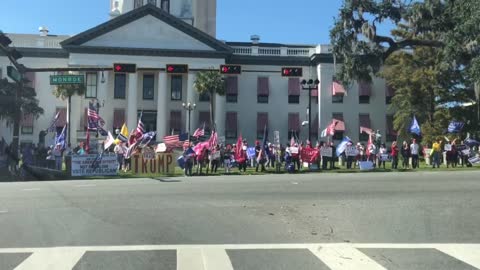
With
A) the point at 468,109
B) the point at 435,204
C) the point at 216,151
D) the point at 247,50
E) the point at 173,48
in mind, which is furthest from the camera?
the point at 247,50

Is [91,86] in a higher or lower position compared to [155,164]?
higher

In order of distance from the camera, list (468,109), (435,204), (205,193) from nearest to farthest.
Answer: (435,204) → (205,193) → (468,109)

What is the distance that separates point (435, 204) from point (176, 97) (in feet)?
147

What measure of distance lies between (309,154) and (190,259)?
22.3m

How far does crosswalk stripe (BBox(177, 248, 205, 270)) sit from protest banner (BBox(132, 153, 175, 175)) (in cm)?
1890

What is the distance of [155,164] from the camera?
2714 cm

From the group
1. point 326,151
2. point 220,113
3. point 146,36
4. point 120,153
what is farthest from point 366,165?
point 146,36

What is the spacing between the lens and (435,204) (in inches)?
509

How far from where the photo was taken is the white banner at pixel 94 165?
26.1 metres

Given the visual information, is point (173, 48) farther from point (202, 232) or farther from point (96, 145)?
point (202, 232)

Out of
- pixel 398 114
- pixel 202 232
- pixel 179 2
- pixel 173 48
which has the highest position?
pixel 179 2

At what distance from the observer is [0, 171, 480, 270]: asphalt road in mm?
7695

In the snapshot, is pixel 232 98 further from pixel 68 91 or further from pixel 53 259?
pixel 53 259

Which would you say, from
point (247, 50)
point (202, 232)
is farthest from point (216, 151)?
point (247, 50)
